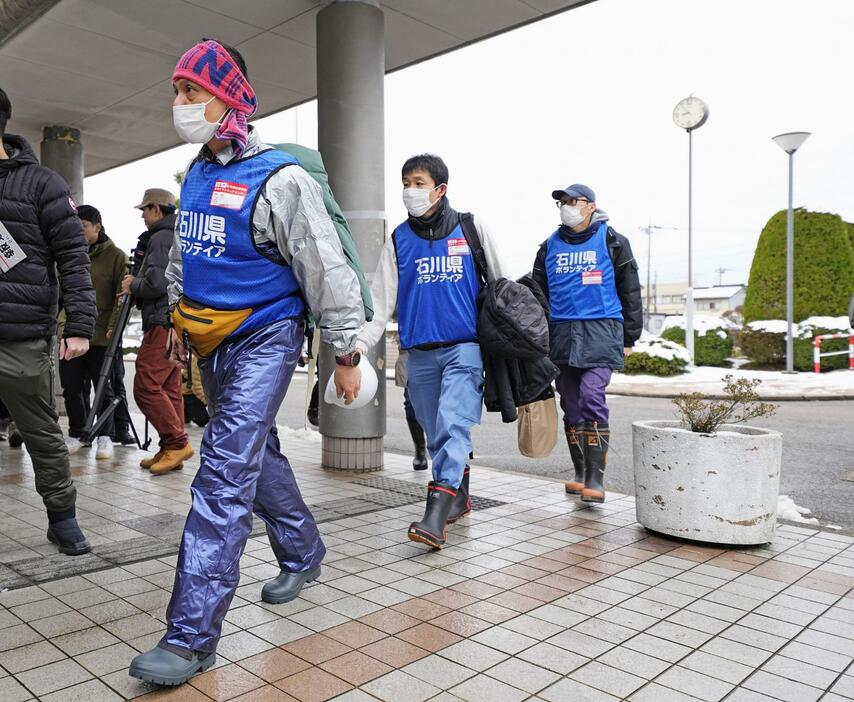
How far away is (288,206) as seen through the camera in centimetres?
290

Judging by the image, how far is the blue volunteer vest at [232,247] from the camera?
2.88m

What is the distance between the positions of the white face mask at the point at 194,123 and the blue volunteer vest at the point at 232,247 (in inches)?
4.7

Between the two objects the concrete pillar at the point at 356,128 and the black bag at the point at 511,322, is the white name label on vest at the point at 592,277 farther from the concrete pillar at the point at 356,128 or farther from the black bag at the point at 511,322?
the concrete pillar at the point at 356,128

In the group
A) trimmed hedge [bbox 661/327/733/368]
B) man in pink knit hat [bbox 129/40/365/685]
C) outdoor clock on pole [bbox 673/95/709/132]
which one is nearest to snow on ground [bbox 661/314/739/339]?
trimmed hedge [bbox 661/327/733/368]

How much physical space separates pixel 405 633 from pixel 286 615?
1.68 ft

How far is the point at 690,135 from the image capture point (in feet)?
69.3

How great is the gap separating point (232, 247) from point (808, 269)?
68.4ft

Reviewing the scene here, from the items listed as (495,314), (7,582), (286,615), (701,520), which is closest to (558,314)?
(495,314)

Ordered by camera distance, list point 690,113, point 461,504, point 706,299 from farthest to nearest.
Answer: point 706,299, point 690,113, point 461,504

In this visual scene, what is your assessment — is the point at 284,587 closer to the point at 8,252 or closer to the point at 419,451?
the point at 8,252

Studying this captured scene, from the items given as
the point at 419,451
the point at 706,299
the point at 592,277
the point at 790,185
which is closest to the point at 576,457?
the point at 592,277

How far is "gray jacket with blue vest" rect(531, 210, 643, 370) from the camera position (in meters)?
5.24

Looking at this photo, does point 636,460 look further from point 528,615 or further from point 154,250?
point 154,250

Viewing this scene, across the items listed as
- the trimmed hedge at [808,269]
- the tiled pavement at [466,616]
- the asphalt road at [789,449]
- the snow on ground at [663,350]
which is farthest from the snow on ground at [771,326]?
the tiled pavement at [466,616]
